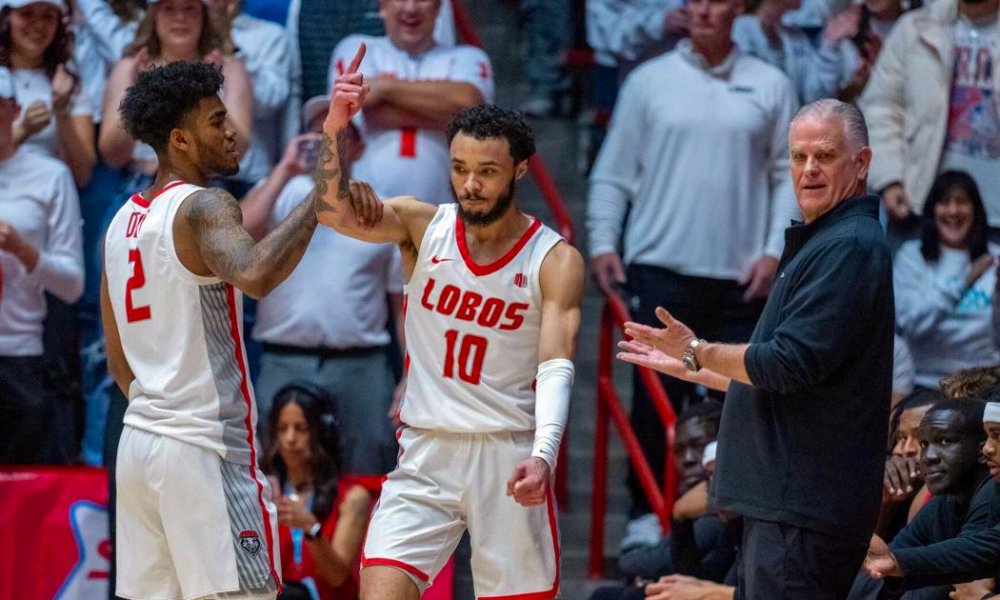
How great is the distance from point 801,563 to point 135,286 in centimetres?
235

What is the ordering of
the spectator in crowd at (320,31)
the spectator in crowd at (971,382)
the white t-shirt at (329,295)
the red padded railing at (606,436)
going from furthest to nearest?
1. the spectator in crowd at (320,31)
2. the white t-shirt at (329,295)
3. the red padded railing at (606,436)
4. the spectator in crowd at (971,382)

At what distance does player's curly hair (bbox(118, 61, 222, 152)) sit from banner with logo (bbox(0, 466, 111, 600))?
96.4 inches

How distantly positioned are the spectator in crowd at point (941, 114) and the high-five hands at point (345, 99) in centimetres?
408

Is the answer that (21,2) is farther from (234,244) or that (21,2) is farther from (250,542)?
(250,542)

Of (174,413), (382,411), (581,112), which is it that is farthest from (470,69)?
(174,413)

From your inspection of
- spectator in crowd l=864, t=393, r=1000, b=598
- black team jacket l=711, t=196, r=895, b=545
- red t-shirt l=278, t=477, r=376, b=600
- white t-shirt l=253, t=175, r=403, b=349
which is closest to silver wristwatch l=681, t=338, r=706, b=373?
black team jacket l=711, t=196, r=895, b=545

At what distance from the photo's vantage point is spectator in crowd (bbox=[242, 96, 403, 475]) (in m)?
8.45

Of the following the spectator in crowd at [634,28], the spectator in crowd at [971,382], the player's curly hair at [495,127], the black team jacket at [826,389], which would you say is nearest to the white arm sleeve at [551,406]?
the black team jacket at [826,389]

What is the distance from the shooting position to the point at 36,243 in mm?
8430

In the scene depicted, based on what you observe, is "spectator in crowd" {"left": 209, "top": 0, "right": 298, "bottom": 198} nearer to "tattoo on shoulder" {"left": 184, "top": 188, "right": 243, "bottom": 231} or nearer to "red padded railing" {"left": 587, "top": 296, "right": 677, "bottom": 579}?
"red padded railing" {"left": 587, "top": 296, "right": 677, "bottom": 579}

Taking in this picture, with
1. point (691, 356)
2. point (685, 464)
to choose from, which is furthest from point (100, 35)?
point (691, 356)

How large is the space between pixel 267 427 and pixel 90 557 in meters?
0.98

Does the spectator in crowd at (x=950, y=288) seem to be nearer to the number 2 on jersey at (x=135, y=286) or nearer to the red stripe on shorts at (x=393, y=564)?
the red stripe on shorts at (x=393, y=564)

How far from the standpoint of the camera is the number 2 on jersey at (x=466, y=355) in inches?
245
